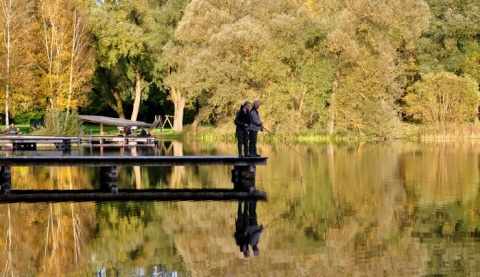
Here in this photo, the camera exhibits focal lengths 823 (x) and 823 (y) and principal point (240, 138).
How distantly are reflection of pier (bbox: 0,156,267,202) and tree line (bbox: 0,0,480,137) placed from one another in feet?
84.5

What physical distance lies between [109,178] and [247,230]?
7.18 metres

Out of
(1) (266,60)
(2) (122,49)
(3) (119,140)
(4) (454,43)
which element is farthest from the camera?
(4) (454,43)

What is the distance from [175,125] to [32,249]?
161ft

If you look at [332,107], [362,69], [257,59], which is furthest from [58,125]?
[362,69]

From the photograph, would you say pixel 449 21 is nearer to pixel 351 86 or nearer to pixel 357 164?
pixel 351 86

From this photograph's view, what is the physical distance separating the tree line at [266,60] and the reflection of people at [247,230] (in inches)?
1233

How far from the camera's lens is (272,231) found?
15.2 metres

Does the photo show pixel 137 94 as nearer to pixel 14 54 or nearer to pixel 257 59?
pixel 257 59

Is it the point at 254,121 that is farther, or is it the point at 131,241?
the point at 254,121

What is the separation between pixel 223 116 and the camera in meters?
54.1

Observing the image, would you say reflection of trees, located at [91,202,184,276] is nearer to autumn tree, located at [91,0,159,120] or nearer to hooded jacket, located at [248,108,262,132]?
hooded jacket, located at [248,108,262,132]

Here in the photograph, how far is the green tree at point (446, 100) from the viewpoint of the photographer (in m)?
56.0

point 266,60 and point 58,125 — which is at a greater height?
point 266,60

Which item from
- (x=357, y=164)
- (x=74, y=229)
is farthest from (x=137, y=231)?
(x=357, y=164)
